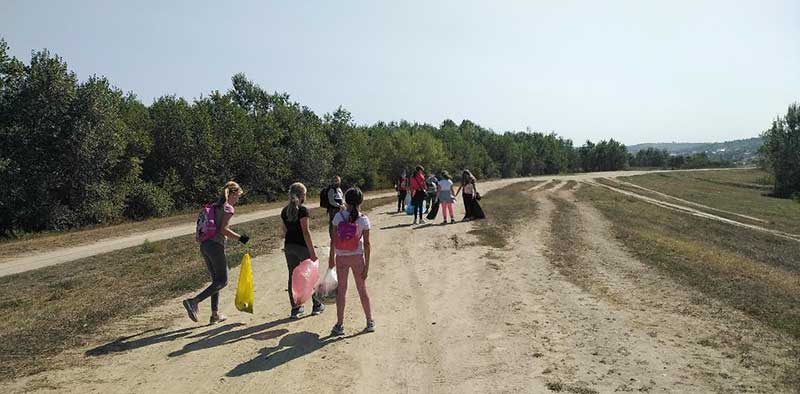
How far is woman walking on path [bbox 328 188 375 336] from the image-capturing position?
7070 millimetres

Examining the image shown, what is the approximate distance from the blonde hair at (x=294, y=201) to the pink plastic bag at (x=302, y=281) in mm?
728

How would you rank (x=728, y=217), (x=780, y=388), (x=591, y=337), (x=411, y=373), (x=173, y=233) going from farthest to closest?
(x=728, y=217) → (x=173, y=233) → (x=591, y=337) → (x=411, y=373) → (x=780, y=388)

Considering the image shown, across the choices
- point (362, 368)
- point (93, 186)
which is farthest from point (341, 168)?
point (362, 368)

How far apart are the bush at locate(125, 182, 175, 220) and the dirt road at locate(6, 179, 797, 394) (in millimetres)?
23665

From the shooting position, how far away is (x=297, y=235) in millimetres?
8031

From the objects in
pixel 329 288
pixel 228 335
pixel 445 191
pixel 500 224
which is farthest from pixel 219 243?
pixel 500 224

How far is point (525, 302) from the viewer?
29.8 feet

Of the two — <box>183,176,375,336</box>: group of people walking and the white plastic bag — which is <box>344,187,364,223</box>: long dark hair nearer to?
<box>183,176,375,336</box>: group of people walking

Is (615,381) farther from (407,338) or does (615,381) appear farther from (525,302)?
(525,302)

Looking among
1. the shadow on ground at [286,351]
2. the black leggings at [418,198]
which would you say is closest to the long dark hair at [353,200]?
the shadow on ground at [286,351]

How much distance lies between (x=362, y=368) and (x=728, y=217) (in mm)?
30715

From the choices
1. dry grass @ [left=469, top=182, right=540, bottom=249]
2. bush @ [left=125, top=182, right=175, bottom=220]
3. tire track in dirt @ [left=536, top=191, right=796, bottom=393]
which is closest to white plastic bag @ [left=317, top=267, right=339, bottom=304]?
tire track in dirt @ [left=536, top=191, right=796, bottom=393]

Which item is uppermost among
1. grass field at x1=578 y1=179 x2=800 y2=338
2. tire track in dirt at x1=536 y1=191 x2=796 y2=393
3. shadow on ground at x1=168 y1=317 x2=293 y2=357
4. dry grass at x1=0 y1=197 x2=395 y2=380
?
dry grass at x1=0 y1=197 x2=395 y2=380

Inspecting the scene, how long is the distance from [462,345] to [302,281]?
2.57 metres
